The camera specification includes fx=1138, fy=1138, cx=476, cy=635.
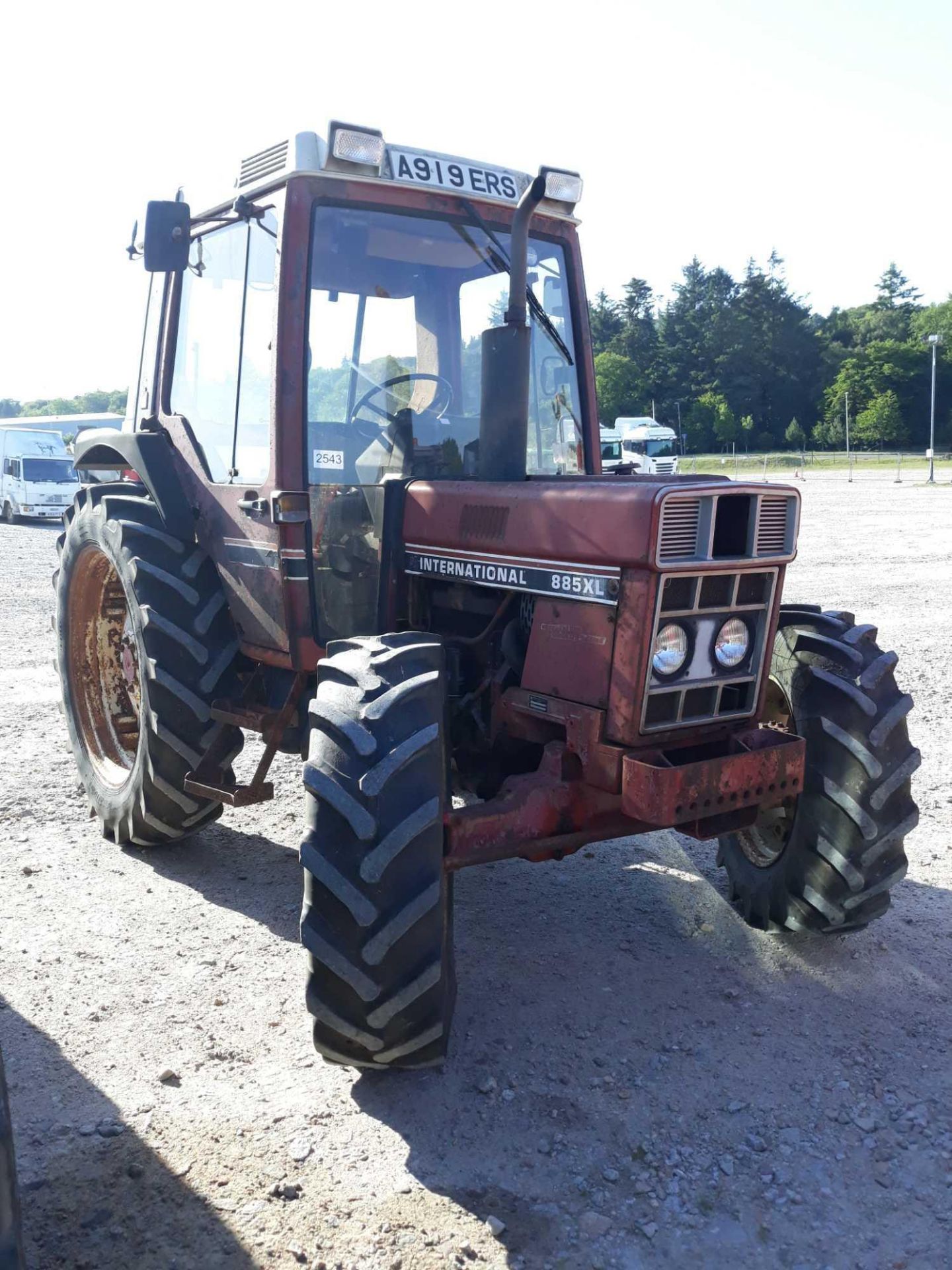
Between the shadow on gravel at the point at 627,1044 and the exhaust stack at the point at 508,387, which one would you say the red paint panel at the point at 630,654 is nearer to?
the exhaust stack at the point at 508,387

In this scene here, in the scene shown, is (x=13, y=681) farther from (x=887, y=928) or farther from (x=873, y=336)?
(x=873, y=336)

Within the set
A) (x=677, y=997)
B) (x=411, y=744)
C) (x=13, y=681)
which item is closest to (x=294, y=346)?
(x=411, y=744)

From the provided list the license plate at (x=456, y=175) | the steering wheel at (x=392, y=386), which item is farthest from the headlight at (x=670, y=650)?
the license plate at (x=456, y=175)

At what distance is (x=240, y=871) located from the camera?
5.14m

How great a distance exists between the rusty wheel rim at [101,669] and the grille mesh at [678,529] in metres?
3.18

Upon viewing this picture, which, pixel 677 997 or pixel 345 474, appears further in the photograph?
pixel 345 474

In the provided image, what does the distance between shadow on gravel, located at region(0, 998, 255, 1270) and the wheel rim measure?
2.21 m

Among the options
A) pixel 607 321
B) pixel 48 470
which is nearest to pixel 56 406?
pixel 607 321

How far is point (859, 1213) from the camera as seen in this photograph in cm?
294

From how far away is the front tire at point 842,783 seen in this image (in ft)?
12.9

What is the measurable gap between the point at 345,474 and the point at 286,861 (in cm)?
191

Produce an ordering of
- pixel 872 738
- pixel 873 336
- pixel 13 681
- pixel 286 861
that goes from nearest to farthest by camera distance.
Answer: pixel 872 738
pixel 286 861
pixel 13 681
pixel 873 336

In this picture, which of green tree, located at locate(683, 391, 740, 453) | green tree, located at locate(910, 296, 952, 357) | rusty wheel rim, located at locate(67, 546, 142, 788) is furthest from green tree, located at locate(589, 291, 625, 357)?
rusty wheel rim, located at locate(67, 546, 142, 788)

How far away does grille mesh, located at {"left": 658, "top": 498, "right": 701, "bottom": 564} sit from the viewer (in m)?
3.38
